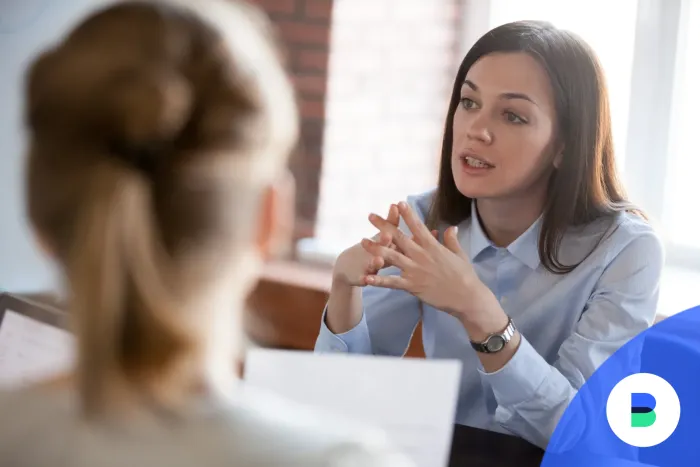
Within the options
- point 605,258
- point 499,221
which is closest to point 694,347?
point 605,258

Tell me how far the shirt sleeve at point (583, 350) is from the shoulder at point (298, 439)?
2.34 feet

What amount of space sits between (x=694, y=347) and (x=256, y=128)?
3.65 feet

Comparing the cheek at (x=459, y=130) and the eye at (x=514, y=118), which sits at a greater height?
the eye at (x=514, y=118)

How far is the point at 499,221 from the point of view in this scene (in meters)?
1.54

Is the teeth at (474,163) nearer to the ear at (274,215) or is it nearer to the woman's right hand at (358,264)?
the woman's right hand at (358,264)

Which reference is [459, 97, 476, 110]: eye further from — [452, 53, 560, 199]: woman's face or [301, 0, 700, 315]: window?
[301, 0, 700, 315]: window

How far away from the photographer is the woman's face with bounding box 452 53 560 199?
1.43m

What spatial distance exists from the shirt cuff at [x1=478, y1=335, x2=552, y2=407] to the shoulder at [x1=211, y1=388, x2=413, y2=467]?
0.71 m

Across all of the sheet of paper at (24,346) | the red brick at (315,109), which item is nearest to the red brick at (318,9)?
the red brick at (315,109)

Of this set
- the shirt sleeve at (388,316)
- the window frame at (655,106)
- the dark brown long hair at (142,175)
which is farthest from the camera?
the window frame at (655,106)

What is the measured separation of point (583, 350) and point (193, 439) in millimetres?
903

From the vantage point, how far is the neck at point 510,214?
1532 mm

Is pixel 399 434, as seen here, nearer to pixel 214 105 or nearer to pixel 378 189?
pixel 214 105

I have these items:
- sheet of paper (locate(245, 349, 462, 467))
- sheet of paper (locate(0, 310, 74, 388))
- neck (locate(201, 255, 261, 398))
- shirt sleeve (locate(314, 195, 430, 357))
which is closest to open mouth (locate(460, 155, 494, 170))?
shirt sleeve (locate(314, 195, 430, 357))
